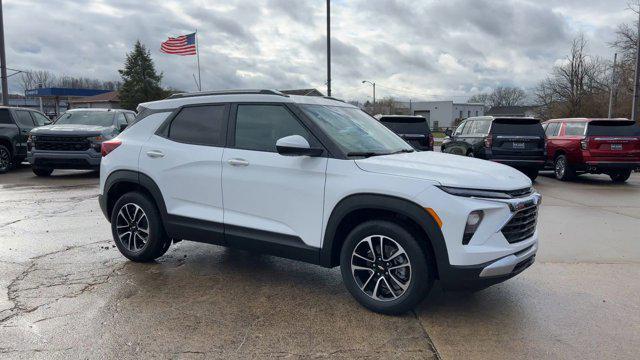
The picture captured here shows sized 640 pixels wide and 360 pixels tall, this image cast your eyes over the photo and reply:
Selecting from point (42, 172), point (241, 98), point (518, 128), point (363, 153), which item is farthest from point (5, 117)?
point (518, 128)

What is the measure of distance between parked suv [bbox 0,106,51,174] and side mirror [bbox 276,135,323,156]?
1288 centimetres

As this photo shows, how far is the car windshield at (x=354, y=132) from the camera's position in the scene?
4.13 metres

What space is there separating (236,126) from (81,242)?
9.74 ft

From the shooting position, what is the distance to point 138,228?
5.14m

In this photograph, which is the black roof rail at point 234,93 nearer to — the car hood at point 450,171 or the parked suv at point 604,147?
the car hood at point 450,171

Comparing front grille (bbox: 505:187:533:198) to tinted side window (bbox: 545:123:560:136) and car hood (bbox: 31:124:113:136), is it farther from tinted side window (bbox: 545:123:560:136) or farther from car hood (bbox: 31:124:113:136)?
tinted side window (bbox: 545:123:560:136)

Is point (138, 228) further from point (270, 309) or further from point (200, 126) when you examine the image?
point (270, 309)

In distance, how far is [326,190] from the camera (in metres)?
3.89

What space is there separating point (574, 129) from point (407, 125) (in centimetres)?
462

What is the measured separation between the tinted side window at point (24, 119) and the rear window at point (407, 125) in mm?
10727

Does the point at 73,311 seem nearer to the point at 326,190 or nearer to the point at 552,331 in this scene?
the point at 326,190

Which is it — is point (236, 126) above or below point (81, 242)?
above

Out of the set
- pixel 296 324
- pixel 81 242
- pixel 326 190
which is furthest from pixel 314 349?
pixel 81 242

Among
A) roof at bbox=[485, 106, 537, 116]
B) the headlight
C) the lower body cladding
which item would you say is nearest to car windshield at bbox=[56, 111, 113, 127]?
the lower body cladding
